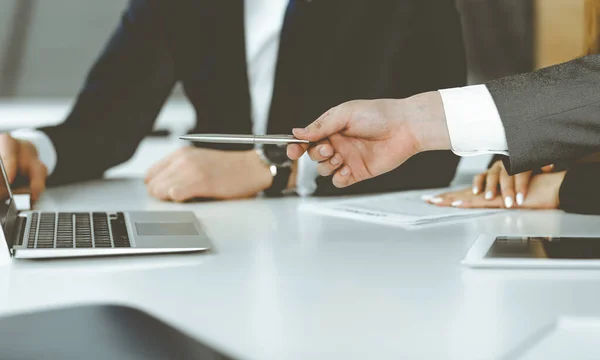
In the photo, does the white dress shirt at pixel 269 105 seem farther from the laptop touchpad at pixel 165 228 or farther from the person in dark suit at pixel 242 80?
the laptop touchpad at pixel 165 228

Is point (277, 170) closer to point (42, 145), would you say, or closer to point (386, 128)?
point (386, 128)

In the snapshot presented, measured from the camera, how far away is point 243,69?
6.54 feet

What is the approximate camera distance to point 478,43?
317 centimetres

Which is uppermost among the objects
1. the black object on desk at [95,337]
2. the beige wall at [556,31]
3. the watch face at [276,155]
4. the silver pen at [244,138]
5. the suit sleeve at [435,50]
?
the beige wall at [556,31]

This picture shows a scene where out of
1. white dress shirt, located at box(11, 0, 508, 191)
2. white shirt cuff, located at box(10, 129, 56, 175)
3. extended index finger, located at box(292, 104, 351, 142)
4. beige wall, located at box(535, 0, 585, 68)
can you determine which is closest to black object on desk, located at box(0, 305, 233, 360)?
extended index finger, located at box(292, 104, 351, 142)

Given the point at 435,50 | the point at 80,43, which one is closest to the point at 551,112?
the point at 435,50

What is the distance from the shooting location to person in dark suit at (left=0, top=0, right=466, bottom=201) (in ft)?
4.86

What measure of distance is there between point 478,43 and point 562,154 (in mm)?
2278

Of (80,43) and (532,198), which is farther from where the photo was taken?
(80,43)

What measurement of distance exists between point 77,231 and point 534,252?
581mm

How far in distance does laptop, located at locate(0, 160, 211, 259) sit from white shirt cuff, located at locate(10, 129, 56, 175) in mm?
540

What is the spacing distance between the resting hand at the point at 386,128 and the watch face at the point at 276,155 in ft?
1.16

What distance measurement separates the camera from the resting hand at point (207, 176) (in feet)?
4.56

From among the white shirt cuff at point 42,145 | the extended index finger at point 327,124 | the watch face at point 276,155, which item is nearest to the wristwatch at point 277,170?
the watch face at point 276,155
